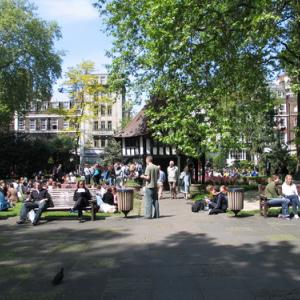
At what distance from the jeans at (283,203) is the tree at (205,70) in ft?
20.2

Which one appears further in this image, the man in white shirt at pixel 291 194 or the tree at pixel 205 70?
the tree at pixel 205 70

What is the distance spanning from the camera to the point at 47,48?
4531 centimetres

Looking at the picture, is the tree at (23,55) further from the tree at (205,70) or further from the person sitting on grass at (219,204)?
the person sitting on grass at (219,204)

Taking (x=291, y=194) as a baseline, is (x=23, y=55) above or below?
above

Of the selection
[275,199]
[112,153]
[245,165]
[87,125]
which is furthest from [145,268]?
[87,125]

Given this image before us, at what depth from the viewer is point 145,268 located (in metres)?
8.19

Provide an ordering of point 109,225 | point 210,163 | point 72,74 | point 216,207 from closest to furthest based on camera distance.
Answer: point 109,225, point 216,207, point 72,74, point 210,163

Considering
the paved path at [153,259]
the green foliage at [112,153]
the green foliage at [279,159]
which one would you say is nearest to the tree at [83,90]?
the green foliage at [112,153]

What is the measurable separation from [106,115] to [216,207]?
7962 cm

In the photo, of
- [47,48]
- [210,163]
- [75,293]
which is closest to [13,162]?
[47,48]

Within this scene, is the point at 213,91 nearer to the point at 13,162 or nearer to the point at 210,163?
the point at 13,162

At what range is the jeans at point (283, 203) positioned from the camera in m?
14.7

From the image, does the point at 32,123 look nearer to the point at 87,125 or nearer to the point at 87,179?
the point at 87,125

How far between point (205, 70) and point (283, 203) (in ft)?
30.4
